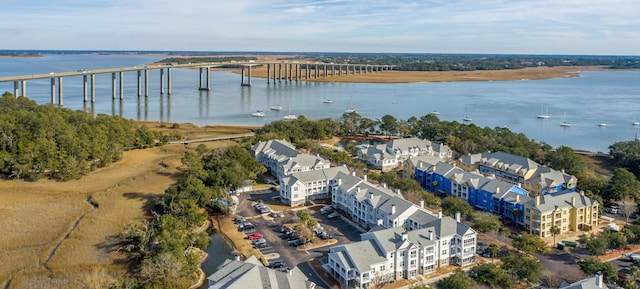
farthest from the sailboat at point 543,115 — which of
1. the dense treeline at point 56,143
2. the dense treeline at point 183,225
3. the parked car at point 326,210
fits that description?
the dense treeline at point 56,143

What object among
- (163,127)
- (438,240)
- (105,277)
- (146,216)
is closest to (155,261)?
(105,277)

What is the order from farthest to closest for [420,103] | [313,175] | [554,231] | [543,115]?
[420,103]
[543,115]
[313,175]
[554,231]

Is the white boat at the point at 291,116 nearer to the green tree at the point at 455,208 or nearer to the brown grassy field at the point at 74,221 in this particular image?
the brown grassy field at the point at 74,221

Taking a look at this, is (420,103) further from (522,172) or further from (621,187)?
(621,187)

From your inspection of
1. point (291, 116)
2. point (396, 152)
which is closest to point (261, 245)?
point (396, 152)

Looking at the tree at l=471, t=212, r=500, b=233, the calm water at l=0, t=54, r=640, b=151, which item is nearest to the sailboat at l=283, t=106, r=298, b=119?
the calm water at l=0, t=54, r=640, b=151

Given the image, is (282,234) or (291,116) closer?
(282,234)

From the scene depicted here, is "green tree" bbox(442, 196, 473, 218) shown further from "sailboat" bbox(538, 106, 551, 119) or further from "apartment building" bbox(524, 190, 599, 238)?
"sailboat" bbox(538, 106, 551, 119)
